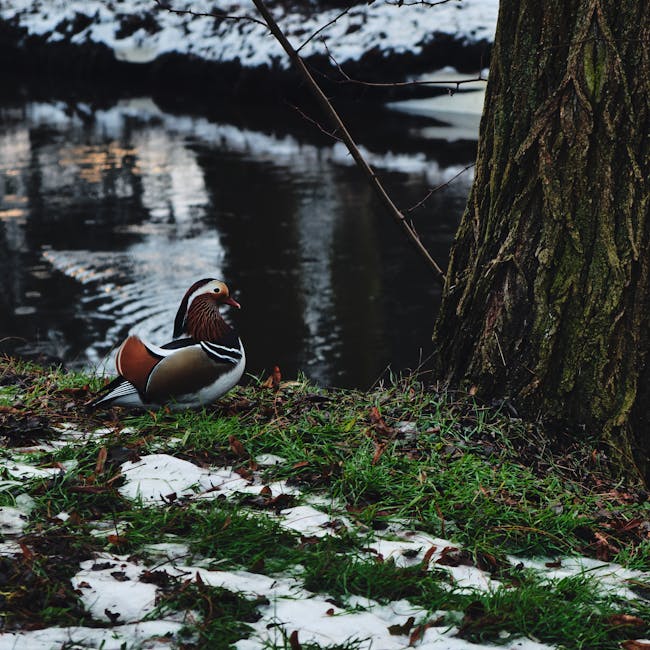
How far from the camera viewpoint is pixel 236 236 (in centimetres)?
1123

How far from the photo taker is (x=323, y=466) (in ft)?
13.0

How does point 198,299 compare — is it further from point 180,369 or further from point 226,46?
point 226,46

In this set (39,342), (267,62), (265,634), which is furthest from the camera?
(267,62)

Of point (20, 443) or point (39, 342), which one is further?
point (39, 342)

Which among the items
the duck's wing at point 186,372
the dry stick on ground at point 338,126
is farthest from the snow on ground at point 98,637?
the dry stick on ground at point 338,126

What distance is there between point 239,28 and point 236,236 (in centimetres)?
1159

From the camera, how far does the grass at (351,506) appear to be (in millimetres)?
3062

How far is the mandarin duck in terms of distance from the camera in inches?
169

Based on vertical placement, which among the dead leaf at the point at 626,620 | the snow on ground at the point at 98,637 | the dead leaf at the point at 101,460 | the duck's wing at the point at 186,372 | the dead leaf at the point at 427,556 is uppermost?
the duck's wing at the point at 186,372

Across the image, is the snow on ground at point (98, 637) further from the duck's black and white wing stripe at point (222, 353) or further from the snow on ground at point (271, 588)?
the duck's black and white wing stripe at point (222, 353)

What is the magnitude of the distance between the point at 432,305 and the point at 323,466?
5.37 m

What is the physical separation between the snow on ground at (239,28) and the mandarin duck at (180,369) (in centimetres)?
1308

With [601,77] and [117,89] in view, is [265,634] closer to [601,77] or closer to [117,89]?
[601,77]

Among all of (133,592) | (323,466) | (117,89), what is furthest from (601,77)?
(117,89)
